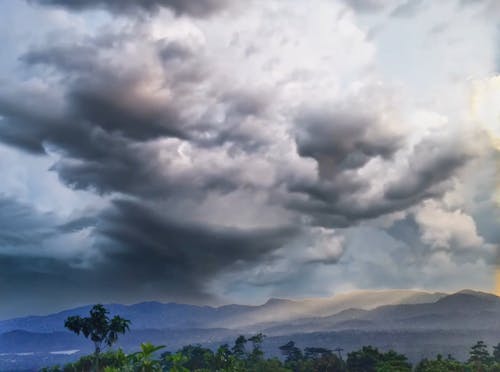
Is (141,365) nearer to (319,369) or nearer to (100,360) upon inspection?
(100,360)

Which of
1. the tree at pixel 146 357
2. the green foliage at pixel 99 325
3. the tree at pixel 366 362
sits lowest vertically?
the tree at pixel 366 362

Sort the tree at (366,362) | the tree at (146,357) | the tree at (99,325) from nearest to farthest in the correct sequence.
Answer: the tree at (146,357), the tree at (99,325), the tree at (366,362)

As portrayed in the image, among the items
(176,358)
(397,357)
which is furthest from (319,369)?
(176,358)

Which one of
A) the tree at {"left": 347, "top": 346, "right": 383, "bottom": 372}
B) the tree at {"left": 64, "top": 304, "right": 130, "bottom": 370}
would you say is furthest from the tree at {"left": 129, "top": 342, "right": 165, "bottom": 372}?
the tree at {"left": 347, "top": 346, "right": 383, "bottom": 372}

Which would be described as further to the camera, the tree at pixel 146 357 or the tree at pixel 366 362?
the tree at pixel 366 362

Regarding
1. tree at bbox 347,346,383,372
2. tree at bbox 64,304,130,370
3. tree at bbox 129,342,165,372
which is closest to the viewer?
tree at bbox 129,342,165,372

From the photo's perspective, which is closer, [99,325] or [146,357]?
[146,357]

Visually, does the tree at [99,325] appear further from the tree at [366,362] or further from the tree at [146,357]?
the tree at [146,357]

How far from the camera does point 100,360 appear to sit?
563 feet

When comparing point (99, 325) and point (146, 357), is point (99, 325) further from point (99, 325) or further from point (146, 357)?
point (146, 357)

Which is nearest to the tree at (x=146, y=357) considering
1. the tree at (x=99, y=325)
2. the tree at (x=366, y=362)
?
the tree at (x=99, y=325)

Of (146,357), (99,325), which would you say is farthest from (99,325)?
(146,357)

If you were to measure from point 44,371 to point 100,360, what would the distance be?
31269 mm

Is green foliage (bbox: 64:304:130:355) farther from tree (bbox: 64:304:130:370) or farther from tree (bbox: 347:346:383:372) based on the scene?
tree (bbox: 347:346:383:372)
